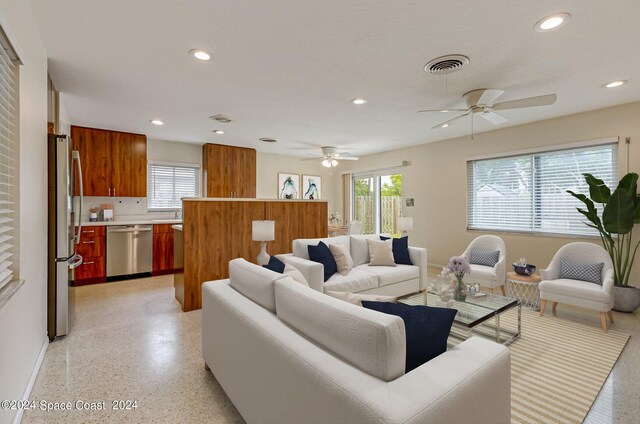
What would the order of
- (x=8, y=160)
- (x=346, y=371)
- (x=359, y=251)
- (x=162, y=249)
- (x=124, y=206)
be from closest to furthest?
1. (x=346, y=371)
2. (x=8, y=160)
3. (x=359, y=251)
4. (x=162, y=249)
5. (x=124, y=206)

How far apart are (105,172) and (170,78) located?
311 cm

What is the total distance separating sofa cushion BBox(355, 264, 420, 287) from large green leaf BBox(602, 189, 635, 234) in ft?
7.48

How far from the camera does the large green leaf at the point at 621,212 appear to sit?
3500mm

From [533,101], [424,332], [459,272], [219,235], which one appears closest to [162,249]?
[219,235]

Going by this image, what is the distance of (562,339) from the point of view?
290 centimetres

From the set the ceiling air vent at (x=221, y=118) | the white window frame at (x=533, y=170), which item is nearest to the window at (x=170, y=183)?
the ceiling air vent at (x=221, y=118)

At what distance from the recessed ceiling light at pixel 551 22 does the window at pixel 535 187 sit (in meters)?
2.86

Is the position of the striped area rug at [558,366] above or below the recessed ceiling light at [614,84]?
below

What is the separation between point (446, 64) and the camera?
275cm

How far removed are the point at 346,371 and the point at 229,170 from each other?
19.2 ft

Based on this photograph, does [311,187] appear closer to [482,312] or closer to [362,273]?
[362,273]

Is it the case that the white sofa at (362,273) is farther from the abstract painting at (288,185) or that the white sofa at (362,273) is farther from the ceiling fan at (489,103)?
the abstract painting at (288,185)

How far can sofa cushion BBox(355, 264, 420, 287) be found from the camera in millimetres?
3759

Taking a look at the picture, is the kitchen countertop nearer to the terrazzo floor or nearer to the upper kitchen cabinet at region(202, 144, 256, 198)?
the upper kitchen cabinet at region(202, 144, 256, 198)
